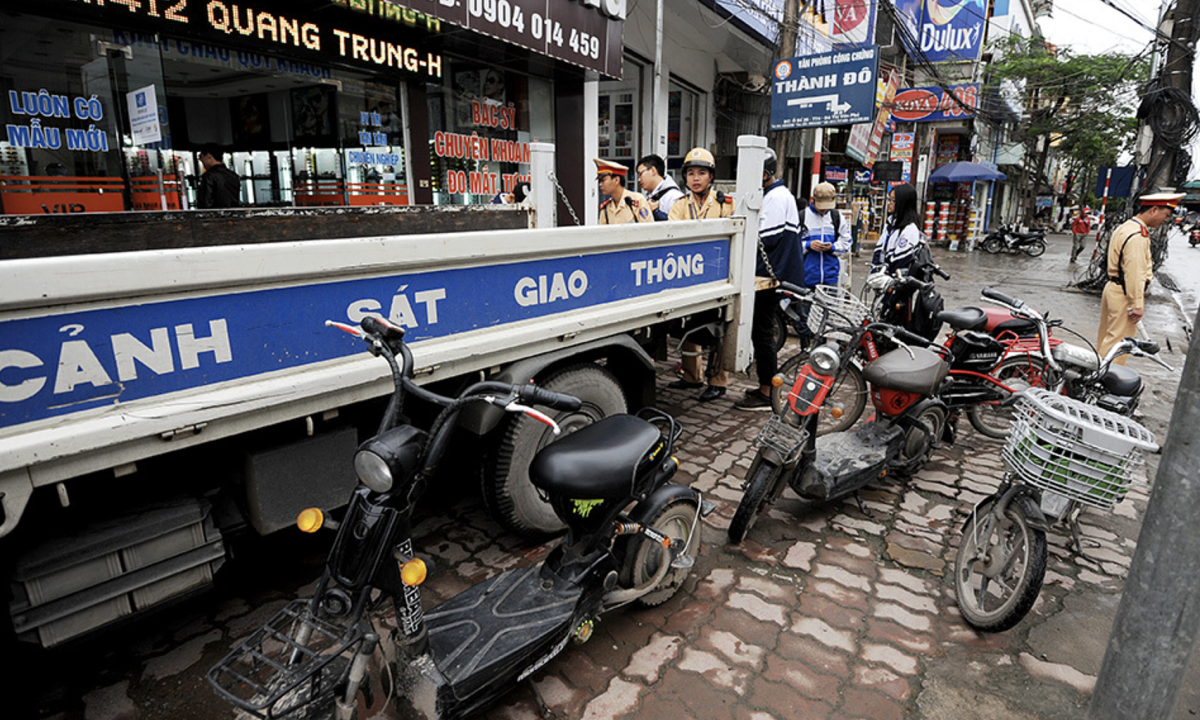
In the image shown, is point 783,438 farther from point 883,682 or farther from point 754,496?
point 883,682

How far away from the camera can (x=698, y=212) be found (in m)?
5.30

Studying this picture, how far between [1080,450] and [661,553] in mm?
1594

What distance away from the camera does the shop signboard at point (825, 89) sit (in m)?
8.00

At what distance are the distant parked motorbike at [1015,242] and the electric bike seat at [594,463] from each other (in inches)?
921

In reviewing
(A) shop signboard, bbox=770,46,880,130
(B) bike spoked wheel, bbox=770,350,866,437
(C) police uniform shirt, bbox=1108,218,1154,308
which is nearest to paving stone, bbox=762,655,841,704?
(B) bike spoked wheel, bbox=770,350,866,437

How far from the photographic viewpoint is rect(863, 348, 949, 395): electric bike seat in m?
3.45

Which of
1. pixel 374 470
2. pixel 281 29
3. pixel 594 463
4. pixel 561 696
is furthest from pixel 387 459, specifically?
pixel 281 29

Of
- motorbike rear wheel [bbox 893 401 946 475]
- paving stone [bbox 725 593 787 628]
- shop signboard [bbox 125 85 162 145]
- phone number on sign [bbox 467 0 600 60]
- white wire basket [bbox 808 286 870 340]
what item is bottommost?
paving stone [bbox 725 593 787 628]

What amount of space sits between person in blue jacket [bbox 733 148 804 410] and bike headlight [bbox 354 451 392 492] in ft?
12.8

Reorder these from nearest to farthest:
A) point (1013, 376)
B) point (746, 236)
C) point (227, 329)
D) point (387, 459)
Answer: point (387, 459), point (227, 329), point (746, 236), point (1013, 376)

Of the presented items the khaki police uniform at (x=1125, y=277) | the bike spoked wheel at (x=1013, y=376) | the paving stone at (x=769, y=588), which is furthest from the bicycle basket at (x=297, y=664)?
the khaki police uniform at (x=1125, y=277)

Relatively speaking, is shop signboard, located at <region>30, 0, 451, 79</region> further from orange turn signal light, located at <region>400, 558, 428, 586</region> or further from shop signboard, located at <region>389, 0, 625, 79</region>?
orange turn signal light, located at <region>400, 558, 428, 586</region>

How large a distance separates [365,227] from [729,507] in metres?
2.69

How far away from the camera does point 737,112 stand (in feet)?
50.2
